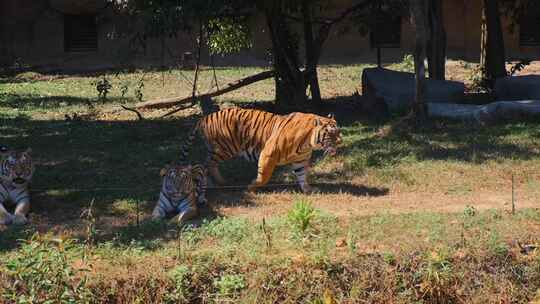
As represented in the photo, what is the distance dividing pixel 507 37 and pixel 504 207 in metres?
16.3

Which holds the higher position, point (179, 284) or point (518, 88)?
point (518, 88)

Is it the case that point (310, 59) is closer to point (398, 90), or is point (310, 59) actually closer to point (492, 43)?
point (398, 90)

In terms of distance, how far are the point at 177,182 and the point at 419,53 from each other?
4.60 m

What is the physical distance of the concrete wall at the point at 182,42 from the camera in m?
23.0

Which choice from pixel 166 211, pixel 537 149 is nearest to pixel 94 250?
pixel 166 211

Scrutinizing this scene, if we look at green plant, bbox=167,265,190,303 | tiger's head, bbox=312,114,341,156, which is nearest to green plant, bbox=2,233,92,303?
green plant, bbox=167,265,190,303

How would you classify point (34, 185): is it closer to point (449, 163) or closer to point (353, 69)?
point (449, 163)

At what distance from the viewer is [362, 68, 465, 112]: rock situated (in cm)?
1375

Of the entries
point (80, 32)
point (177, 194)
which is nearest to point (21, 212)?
point (177, 194)

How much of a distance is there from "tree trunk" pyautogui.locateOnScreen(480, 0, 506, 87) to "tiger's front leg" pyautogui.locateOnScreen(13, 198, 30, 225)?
33.0ft

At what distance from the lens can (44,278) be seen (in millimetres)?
6133

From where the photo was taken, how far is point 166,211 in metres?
8.28

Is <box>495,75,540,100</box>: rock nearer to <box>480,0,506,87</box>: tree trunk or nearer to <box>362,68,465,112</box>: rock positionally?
<box>362,68,465,112</box>: rock

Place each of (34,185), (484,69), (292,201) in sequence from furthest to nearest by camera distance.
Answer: (484,69)
(34,185)
(292,201)
